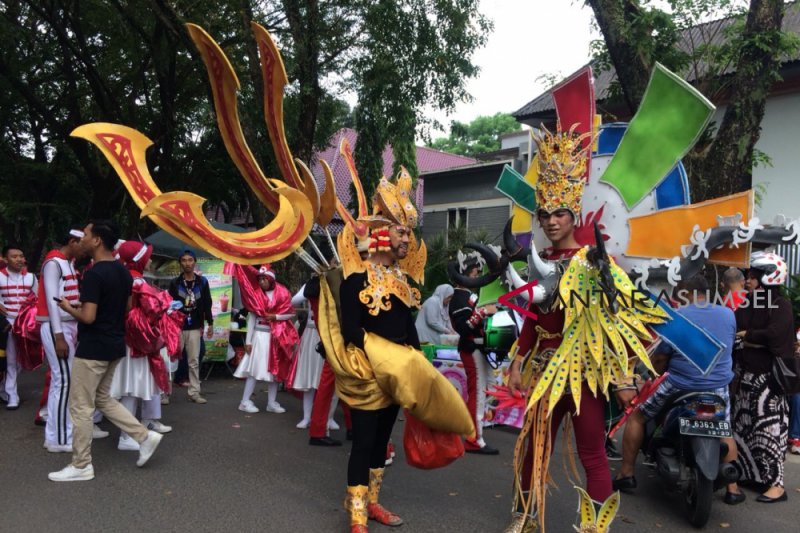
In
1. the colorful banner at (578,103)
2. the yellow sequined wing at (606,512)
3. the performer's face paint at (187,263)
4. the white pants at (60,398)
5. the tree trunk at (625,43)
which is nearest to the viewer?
the yellow sequined wing at (606,512)

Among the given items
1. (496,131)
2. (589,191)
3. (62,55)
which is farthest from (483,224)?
(496,131)

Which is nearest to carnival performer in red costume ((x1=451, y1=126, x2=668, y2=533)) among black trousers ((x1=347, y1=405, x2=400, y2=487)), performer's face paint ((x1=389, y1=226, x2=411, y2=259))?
performer's face paint ((x1=389, y1=226, x2=411, y2=259))

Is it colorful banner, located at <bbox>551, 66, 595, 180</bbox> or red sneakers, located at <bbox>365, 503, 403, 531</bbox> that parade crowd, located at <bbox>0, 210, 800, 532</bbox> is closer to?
red sneakers, located at <bbox>365, 503, 403, 531</bbox>

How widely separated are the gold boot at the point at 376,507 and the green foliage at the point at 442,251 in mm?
7741

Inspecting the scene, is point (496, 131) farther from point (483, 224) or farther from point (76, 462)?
point (76, 462)

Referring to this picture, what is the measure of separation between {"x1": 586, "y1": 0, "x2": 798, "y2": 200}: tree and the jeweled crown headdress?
375 cm

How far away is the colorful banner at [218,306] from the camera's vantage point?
29.2 ft

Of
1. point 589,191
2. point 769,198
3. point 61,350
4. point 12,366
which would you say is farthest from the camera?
point 769,198

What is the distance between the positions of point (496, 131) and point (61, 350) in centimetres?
5314

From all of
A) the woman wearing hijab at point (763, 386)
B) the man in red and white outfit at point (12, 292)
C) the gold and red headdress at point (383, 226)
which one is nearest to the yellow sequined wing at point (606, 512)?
the gold and red headdress at point (383, 226)

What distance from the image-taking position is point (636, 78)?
6.78 metres

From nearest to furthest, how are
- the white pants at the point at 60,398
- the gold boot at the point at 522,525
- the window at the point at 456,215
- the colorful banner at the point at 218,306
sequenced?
the gold boot at the point at 522,525
the white pants at the point at 60,398
the colorful banner at the point at 218,306
the window at the point at 456,215

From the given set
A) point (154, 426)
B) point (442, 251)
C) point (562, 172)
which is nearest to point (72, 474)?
point (154, 426)

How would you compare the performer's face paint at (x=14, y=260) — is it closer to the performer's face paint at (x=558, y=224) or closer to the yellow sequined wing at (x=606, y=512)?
the performer's face paint at (x=558, y=224)
